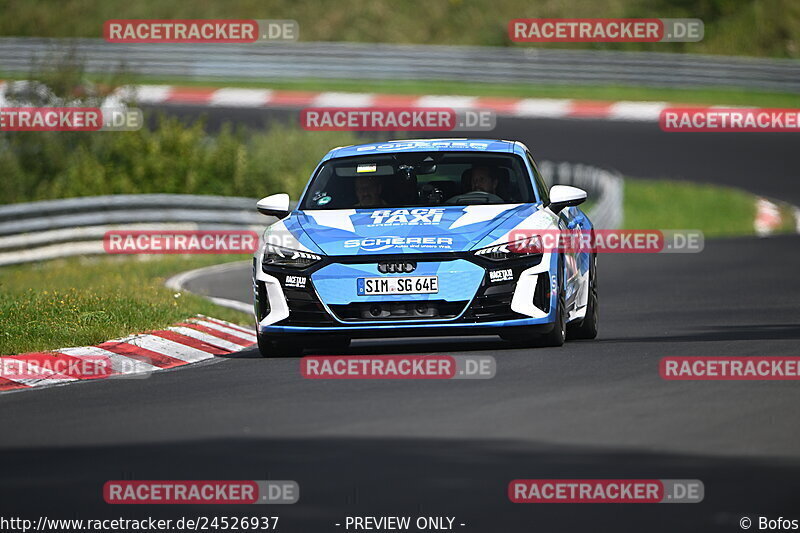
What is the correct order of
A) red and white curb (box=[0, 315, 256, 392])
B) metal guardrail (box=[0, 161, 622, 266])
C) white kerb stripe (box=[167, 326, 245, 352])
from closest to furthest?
red and white curb (box=[0, 315, 256, 392])
white kerb stripe (box=[167, 326, 245, 352])
metal guardrail (box=[0, 161, 622, 266])

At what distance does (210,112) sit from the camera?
38531 mm

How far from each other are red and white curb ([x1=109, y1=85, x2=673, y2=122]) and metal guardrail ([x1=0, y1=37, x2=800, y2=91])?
39.8 inches

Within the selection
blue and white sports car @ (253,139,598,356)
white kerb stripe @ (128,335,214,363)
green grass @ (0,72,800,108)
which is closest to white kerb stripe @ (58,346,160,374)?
white kerb stripe @ (128,335,214,363)

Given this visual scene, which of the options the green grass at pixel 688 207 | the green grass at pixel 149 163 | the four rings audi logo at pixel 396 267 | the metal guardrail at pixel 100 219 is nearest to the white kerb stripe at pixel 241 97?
the green grass at pixel 149 163

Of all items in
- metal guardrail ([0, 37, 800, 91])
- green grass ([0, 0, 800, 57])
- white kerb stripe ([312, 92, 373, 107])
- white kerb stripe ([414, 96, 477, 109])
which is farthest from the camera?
green grass ([0, 0, 800, 57])

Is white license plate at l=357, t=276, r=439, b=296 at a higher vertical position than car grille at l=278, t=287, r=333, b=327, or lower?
higher

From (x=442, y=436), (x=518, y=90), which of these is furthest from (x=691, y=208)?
(x=442, y=436)

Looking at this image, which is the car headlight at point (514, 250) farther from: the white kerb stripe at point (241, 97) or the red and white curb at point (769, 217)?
the white kerb stripe at point (241, 97)

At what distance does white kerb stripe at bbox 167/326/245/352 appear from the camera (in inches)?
492

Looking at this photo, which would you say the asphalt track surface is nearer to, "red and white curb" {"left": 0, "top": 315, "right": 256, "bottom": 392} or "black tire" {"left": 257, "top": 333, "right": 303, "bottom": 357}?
"black tire" {"left": 257, "top": 333, "right": 303, "bottom": 357}

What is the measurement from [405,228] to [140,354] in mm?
2194

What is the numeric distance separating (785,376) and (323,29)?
38.4 m

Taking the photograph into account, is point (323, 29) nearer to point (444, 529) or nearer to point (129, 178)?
point (129, 178)

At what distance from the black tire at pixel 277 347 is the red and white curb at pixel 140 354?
0.65 m
